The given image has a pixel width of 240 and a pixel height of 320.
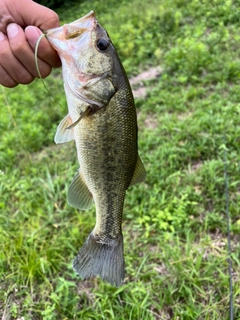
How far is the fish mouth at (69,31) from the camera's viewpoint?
1.60 metres

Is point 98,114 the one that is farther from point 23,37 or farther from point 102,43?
point 23,37

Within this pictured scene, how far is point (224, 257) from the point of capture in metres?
2.88

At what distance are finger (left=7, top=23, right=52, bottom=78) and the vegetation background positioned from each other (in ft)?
5.92

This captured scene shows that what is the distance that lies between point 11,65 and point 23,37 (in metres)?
0.15

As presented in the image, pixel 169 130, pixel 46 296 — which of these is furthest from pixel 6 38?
pixel 169 130

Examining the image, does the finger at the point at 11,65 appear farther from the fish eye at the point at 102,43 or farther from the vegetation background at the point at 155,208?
the vegetation background at the point at 155,208

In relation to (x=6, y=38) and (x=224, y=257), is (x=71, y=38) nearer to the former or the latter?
(x=6, y=38)

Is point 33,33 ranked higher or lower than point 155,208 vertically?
higher

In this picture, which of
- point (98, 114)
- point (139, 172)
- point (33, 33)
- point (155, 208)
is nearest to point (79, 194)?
point (139, 172)

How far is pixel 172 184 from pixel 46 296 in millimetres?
1571

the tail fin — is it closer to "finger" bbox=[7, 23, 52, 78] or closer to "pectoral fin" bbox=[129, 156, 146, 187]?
"pectoral fin" bbox=[129, 156, 146, 187]

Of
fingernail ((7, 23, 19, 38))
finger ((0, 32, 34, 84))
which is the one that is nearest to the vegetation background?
finger ((0, 32, 34, 84))

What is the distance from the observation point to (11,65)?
170cm

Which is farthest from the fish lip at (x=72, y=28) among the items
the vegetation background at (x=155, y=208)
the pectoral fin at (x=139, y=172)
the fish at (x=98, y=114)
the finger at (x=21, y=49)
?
the vegetation background at (x=155, y=208)
